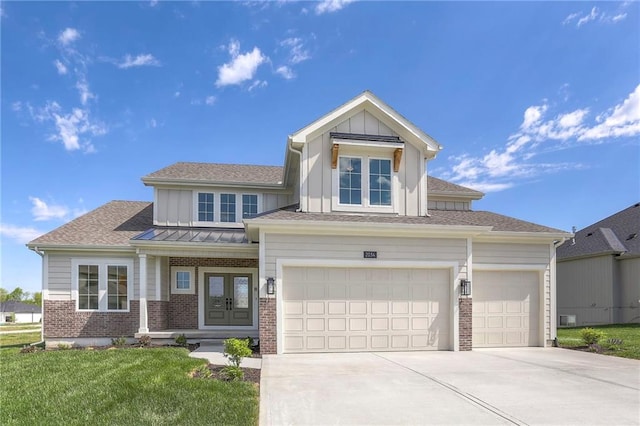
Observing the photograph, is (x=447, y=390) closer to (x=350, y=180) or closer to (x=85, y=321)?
(x=350, y=180)

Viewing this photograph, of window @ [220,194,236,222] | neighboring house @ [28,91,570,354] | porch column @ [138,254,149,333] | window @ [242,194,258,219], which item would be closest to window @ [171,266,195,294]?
neighboring house @ [28,91,570,354]

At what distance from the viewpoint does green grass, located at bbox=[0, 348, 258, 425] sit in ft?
16.3

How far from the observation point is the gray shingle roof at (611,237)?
777 inches

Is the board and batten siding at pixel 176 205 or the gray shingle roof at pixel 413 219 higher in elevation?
the board and batten siding at pixel 176 205

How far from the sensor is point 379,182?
38.2 feet

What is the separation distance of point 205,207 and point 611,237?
65.6ft

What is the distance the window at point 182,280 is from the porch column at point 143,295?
1.71 meters

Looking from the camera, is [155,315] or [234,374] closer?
[234,374]

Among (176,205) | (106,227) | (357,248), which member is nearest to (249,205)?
(176,205)

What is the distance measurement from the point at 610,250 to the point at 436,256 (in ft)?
45.9

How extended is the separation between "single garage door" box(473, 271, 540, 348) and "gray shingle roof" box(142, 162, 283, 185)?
26.9 ft

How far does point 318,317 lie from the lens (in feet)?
33.7

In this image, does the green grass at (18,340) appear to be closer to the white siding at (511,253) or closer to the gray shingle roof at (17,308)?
the white siding at (511,253)

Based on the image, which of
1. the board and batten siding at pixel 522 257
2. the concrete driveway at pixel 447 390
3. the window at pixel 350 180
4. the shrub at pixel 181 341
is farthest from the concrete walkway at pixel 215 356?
the board and batten siding at pixel 522 257
